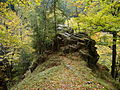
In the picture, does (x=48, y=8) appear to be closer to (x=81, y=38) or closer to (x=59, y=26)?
(x=59, y=26)

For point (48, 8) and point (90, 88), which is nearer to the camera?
point (90, 88)

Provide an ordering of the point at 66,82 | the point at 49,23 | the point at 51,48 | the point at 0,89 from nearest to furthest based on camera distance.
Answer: the point at 66,82 → the point at 0,89 → the point at 49,23 → the point at 51,48

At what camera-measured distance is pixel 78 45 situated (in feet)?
36.4

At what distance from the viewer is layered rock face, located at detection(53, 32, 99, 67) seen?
1080cm

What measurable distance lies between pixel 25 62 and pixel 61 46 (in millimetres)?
7216

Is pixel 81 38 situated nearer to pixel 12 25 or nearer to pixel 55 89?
pixel 55 89

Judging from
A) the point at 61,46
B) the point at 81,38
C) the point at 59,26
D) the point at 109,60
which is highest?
the point at 59,26

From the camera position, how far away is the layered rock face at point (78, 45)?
425 inches

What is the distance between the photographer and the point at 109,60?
1639 cm

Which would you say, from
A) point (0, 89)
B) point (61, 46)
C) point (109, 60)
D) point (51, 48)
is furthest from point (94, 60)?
point (0, 89)

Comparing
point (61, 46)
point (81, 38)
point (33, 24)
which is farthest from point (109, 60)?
point (33, 24)

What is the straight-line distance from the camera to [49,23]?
11.0 m

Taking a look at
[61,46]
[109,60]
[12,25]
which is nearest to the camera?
[61,46]

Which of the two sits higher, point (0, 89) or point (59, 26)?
point (59, 26)
